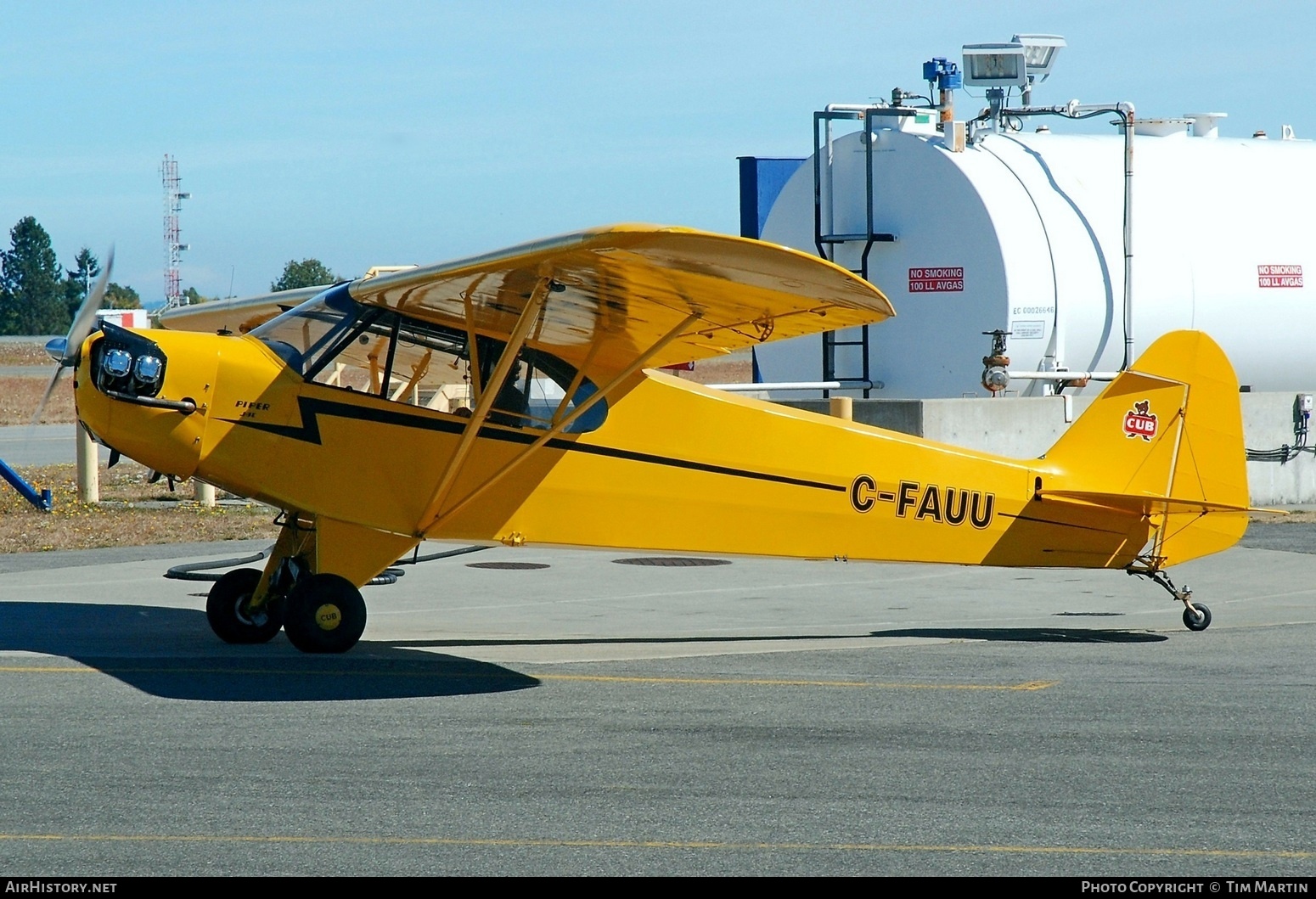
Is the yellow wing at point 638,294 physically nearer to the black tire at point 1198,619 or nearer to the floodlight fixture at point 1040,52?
the black tire at point 1198,619

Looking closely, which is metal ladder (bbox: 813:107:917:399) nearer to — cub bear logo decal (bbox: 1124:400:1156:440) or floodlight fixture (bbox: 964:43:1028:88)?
floodlight fixture (bbox: 964:43:1028:88)

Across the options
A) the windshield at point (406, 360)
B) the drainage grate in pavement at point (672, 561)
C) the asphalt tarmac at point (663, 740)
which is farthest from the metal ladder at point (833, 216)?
the windshield at point (406, 360)

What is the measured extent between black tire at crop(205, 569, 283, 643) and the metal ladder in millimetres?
10283

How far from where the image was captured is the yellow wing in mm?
7316

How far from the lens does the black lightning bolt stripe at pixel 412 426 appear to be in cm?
895

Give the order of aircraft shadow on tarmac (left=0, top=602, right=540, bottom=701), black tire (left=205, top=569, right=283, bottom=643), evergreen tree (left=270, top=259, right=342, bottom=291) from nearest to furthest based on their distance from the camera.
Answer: aircraft shadow on tarmac (left=0, top=602, right=540, bottom=701) < black tire (left=205, top=569, right=283, bottom=643) < evergreen tree (left=270, top=259, right=342, bottom=291)

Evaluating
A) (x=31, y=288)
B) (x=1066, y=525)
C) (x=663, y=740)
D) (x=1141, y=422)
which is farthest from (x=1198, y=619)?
(x=31, y=288)

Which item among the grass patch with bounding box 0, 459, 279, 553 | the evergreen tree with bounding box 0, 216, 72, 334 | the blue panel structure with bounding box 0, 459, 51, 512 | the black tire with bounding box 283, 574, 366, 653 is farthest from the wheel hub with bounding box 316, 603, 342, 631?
the evergreen tree with bounding box 0, 216, 72, 334

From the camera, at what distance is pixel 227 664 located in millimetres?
8633

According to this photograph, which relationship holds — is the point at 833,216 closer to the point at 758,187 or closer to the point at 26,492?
the point at 758,187

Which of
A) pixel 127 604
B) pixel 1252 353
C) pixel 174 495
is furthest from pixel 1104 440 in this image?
pixel 174 495

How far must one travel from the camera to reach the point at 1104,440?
34.7ft

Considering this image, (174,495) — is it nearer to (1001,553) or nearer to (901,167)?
(901,167)

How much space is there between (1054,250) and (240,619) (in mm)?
11746
